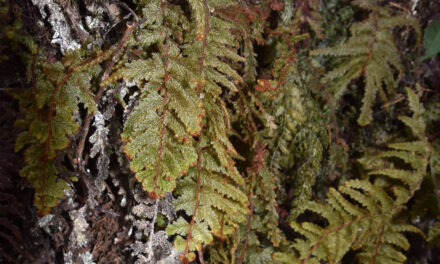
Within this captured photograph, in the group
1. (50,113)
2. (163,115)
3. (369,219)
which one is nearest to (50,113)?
(50,113)

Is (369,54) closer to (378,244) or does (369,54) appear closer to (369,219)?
(369,219)

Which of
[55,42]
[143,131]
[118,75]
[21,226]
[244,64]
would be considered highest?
[244,64]

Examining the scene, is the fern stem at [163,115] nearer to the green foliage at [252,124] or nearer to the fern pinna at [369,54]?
the green foliage at [252,124]

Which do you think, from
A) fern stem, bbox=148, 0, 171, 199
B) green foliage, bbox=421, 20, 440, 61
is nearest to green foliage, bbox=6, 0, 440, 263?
fern stem, bbox=148, 0, 171, 199

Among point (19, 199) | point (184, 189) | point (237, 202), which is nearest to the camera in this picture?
point (184, 189)

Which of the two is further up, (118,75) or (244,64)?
(244,64)

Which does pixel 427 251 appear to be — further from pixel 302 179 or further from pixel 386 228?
pixel 302 179

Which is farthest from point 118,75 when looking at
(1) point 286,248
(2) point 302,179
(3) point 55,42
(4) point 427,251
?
(4) point 427,251
